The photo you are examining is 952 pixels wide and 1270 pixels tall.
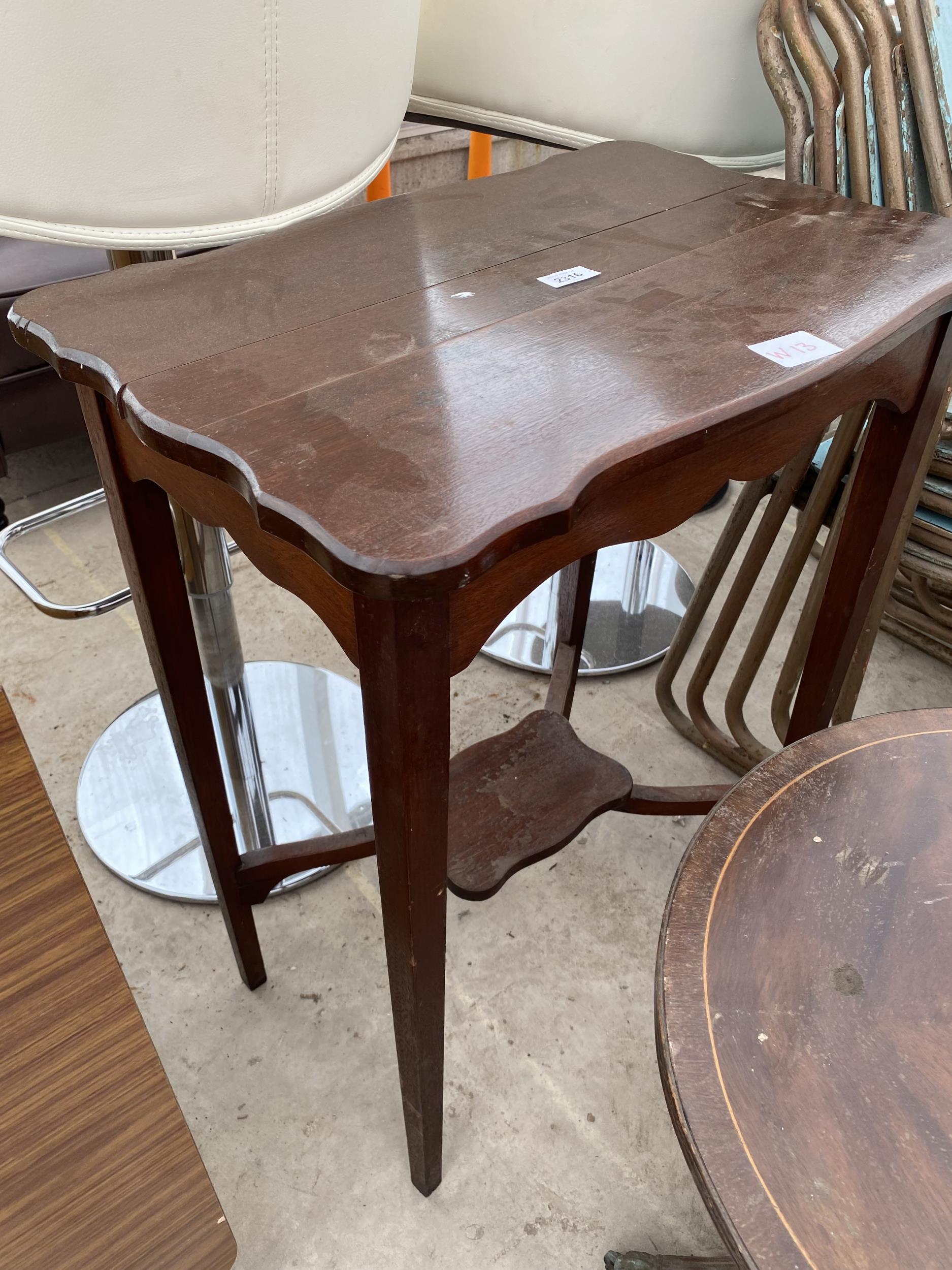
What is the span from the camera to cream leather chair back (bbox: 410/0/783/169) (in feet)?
3.66

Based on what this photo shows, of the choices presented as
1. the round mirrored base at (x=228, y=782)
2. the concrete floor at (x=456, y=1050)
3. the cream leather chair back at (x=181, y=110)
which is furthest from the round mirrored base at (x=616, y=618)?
the cream leather chair back at (x=181, y=110)

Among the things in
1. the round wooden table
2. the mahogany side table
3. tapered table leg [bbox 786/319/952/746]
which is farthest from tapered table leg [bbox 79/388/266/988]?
tapered table leg [bbox 786/319/952/746]

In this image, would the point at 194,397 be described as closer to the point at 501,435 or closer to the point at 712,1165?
the point at 501,435

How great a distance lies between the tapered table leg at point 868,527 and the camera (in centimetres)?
89

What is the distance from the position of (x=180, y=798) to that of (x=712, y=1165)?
1056 mm

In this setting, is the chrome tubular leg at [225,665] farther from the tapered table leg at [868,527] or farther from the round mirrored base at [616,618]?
the tapered table leg at [868,527]

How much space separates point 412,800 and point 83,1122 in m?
0.28

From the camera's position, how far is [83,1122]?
0.60 meters

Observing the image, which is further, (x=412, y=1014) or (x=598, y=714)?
(x=598, y=714)

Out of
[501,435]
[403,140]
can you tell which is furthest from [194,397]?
[403,140]

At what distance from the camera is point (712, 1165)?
46cm

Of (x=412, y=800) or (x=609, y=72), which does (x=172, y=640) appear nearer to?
(x=412, y=800)

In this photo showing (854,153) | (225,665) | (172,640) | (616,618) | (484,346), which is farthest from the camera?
(616,618)

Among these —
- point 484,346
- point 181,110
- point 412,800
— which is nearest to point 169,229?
point 181,110
